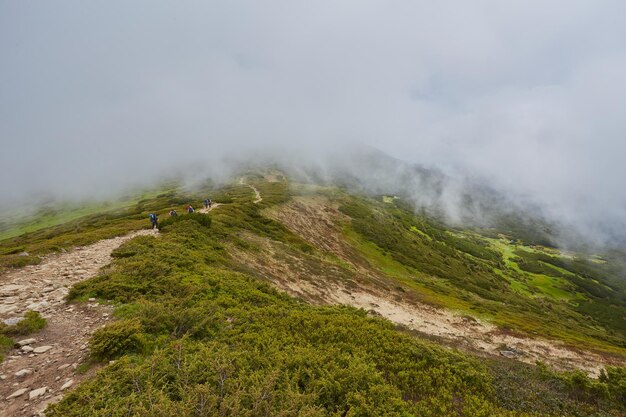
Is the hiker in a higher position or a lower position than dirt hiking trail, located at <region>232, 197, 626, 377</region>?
higher

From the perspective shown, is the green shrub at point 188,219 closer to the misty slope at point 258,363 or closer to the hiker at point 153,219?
the hiker at point 153,219

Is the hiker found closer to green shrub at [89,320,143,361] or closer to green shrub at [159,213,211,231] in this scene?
green shrub at [159,213,211,231]

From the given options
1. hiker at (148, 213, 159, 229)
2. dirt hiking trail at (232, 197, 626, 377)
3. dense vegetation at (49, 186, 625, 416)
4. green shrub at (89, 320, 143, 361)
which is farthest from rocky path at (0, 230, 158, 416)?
dirt hiking trail at (232, 197, 626, 377)

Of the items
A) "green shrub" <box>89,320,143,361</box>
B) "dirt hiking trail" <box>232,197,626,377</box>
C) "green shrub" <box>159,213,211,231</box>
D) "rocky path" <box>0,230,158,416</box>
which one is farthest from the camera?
"green shrub" <box>159,213,211,231</box>

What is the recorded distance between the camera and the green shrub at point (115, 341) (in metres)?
10.5

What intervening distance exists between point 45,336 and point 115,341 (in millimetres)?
3674

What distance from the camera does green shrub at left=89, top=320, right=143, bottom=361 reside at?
1052cm

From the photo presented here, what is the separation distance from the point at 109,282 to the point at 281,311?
9.92 metres

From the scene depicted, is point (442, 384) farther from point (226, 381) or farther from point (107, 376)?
point (107, 376)

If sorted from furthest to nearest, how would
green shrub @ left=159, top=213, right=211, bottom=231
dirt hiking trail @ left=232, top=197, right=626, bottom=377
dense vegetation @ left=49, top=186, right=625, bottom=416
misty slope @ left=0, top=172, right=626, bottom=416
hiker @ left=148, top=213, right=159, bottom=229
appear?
1. hiker @ left=148, top=213, right=159, bottom=229
2. green shrub @ left=159, top=213, right=211, bottom=231
3. dirt hiking trail @ left=232, top=197, right=626, bottom=377
4. misty slope @ left=0, top=172, right=626, bottom=416
5. dense vegetation @ left=49, top=186, right=625, bottom=416

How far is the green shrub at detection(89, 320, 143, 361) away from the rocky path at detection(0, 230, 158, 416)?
67 cm

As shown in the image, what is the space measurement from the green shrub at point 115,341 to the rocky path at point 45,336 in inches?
26.4

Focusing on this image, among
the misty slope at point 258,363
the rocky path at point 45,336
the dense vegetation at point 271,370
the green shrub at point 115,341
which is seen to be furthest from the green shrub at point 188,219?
the green shrub at point 115,341

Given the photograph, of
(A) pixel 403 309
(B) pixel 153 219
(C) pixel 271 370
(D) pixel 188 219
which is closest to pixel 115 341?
(C) pixel 271 370
